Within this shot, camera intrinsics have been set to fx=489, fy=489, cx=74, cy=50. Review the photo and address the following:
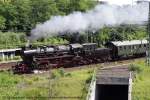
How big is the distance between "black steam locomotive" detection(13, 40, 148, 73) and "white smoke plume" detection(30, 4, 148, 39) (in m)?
2.27

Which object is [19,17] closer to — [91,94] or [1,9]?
[1,9]

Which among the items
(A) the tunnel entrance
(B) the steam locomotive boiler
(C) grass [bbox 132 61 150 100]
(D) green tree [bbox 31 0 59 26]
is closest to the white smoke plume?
(B) the steam locomotive boiler

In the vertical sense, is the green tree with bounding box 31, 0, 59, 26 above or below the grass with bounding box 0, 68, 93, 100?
above

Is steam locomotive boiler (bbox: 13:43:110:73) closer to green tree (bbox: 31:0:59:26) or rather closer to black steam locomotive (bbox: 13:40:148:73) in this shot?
black steam locomotive (bbox: 13:40:148:73)

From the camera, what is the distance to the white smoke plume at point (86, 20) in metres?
49.0


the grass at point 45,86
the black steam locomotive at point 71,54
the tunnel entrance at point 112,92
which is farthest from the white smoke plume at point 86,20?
the tunnel entrance at point 112,92

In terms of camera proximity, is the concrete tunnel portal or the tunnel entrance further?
the tunnel entrance

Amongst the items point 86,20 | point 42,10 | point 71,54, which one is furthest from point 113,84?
point 42,10

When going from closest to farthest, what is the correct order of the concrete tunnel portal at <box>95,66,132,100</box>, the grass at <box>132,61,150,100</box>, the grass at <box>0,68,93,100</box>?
1. the grass at <box>0,68,93,100</box>
2. the grass at <box>132,61,150,100</box>
3. the concrete tunnel portal at <box>95,66,132,100</box>

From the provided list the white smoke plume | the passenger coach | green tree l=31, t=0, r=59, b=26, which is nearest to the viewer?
the white smoke plume

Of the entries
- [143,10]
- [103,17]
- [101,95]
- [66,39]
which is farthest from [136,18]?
[101,95]

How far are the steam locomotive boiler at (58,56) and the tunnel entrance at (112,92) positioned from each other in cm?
677

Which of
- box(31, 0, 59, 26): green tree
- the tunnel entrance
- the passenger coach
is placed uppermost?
box(31, 0, 59, 26): green tree

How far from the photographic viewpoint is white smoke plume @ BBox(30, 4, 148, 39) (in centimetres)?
4897
